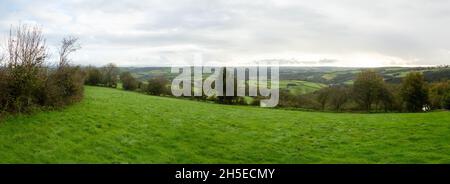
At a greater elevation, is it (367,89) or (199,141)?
(367,89)

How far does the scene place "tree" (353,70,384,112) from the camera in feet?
212

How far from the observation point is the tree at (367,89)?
212ft

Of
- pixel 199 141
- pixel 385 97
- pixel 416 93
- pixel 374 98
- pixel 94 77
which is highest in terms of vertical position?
pixel 94 77

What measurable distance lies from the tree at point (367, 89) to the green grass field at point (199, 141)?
37375mm

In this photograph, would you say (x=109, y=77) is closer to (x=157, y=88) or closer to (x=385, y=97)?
(x=157, y=88)

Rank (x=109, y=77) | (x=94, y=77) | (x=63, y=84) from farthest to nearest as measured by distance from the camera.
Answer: (x=109, y=77), (x=94, y=77), (x=63, y=84)

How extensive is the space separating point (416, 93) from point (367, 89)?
27.0 feet

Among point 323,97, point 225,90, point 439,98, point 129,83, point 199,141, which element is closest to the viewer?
point 199,141

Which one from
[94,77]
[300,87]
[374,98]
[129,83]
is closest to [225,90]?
[374,98]

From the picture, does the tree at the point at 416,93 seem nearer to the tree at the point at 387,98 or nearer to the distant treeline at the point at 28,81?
the tree at the point at 387,98

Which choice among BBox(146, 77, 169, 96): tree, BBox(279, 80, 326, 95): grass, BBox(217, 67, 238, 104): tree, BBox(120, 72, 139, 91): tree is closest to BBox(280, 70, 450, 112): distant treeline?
BBox(217, 67, 238, 104): tree

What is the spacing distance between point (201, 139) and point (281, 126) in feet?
31.5

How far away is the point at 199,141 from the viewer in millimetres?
20891
